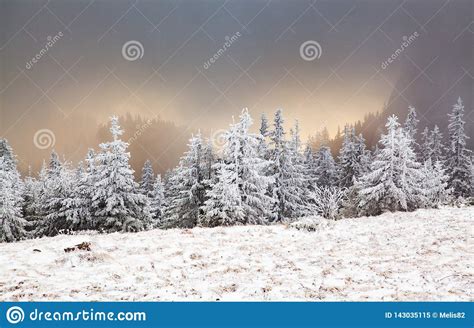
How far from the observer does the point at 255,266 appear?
8781mm

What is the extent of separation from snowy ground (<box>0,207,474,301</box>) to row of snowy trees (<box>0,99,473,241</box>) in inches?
236

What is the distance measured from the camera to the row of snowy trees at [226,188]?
19922mm

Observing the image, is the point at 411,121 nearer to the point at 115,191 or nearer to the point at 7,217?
the point at 115,191

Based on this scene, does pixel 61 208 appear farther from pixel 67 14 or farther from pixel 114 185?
pixel 67 14

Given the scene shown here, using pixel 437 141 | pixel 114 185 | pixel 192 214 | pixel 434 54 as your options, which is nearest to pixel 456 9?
pixel 434 54

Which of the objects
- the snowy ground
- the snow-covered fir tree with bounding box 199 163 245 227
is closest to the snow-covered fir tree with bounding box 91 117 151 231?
the snow-covered fir tree with bounding box 199 163 245 227

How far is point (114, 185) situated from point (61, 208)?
522 centimetres

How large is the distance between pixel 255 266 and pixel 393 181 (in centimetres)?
1482

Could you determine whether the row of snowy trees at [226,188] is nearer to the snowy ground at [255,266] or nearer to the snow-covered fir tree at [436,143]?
the snow-covered fir tree at [436,143]

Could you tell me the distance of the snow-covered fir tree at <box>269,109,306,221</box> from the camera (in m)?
28.2

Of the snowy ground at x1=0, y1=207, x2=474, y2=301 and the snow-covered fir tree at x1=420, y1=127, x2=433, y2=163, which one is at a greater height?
the snow-covered fir tree at x1=420, y1=127, x2=433, y2=163

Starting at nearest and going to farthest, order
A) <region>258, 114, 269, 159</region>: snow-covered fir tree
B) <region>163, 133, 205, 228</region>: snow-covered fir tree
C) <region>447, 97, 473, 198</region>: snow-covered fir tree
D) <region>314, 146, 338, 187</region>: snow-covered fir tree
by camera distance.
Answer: <region>163, 133, 205, 228</region>: snow-covered fir tree < <region>258, 114, 269, 159</region>: snow-covered fir tree < <region>447, 97, 473, 198</region>: snow-covered fir tree < <region>314, 146, 338, 187</region>: snow-covered fir tree

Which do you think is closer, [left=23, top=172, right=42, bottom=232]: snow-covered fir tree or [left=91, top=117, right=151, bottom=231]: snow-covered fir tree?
[left=91, top=117, right=151, bottom=231]: snow-covered fir tree

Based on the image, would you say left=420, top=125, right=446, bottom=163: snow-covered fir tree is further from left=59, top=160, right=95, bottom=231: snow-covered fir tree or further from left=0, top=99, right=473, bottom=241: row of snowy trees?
left=59, top=160, right=95, bottom=231: snow-covered fir tree
